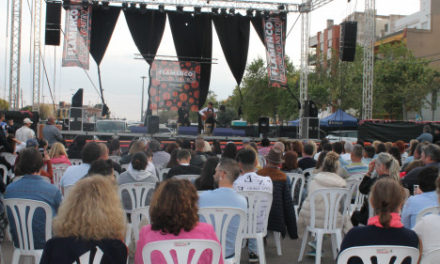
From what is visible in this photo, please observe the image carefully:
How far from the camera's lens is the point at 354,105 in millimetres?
28891

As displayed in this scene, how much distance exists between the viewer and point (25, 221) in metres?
3.09

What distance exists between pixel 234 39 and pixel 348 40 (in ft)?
12.3

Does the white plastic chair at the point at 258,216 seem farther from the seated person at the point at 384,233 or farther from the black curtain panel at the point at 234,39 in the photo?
the black curtain panel at the point at 234,39

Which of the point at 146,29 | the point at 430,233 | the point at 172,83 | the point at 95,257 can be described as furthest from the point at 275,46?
the point at 95,257

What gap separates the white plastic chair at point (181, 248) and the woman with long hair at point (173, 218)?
0.02 meters

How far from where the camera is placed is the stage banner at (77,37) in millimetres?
13328

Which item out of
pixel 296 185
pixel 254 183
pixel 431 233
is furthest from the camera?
pixel 296 185

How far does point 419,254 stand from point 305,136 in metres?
11.9

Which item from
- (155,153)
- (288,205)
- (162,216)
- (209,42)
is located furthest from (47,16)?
(162,216)

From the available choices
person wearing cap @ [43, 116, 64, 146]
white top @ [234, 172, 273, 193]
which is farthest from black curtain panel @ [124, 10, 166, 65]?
white top @ [234, 172, 273, 193]

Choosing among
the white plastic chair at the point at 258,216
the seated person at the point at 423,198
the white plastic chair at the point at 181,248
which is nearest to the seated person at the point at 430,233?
the seated person at the point at 423,198

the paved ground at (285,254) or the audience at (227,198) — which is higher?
the audience at (227,198)

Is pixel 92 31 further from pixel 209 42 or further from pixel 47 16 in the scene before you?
pixel 209 42

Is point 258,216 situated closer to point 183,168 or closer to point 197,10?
point 183,168
